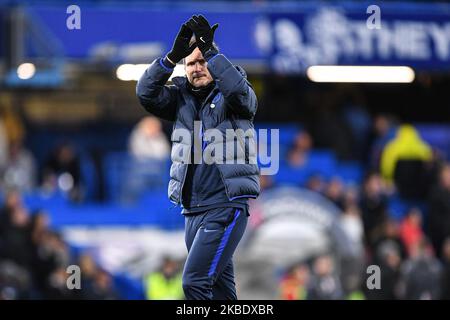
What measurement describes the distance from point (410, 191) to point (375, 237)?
1846mm

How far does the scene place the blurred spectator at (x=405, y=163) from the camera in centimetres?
1816

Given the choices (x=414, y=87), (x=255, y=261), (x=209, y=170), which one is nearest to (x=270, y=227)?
(x=255, y=261)

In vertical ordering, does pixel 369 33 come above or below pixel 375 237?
above

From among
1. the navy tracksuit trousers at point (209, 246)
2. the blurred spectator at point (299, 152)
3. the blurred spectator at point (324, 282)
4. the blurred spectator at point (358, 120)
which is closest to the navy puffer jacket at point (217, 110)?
the navy tracksuit trousers at point (209, 246)

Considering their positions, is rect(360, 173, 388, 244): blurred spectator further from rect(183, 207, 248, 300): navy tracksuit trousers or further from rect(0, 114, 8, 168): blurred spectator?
rect(183, 207, 248, 300): navy tracksuit trousers

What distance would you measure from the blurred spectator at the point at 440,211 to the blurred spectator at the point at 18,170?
18.1 feet

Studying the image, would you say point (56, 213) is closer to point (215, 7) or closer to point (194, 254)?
point (215, 7)

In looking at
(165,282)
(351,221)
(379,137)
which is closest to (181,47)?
(165,282)

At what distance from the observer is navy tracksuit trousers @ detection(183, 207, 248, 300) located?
7.34 m

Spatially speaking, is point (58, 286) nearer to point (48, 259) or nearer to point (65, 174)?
point (48, 259)

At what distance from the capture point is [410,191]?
18.3m

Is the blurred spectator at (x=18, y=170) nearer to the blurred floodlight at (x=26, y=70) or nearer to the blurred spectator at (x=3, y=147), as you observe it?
the blurred spectator at (x=3, y=147)

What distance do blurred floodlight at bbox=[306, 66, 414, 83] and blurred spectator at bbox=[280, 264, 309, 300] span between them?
119 inches

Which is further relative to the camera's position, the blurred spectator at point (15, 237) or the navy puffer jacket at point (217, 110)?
the blurred spectator at point (15, 237)
